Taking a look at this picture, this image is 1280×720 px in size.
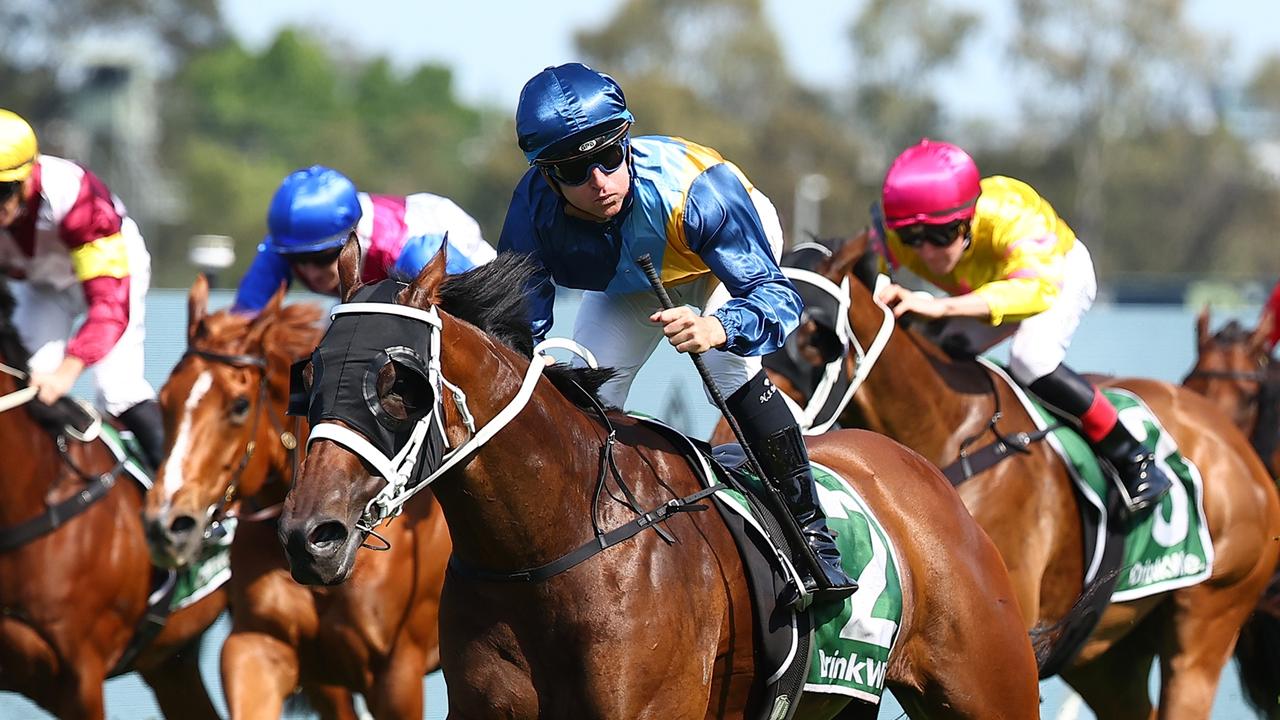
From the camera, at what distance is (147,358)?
6254 mm

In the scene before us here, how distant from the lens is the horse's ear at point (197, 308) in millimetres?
4864

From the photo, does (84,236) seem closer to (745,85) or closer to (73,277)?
(73,277)

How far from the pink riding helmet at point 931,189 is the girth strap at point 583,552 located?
192 centimetres

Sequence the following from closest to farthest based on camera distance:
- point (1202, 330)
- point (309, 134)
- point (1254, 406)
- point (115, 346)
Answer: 1. point (115, 346)
2. point (1254, 406)
3. point (1202, 330)
4. point (309, 134)

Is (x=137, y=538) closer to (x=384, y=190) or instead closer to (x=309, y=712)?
(x=309, y=712)

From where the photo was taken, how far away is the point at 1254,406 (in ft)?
22.9

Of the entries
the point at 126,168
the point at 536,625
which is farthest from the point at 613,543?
the point at 126,168

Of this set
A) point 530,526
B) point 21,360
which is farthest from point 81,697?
point 530,526

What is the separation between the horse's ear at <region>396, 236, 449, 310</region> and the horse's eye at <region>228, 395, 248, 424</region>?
196 cm

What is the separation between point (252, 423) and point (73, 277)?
4.06ft

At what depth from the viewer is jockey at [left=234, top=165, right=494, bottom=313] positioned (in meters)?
Result: 5.06

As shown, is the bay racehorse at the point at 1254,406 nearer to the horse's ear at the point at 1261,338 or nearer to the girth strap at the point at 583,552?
the horse's ear at the point at 1261,338

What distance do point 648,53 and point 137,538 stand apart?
39.3 m

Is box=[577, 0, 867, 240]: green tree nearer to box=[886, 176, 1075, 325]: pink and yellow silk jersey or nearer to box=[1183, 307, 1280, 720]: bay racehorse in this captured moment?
box=[1183, 307, 1280, 720]: bay racehorse
